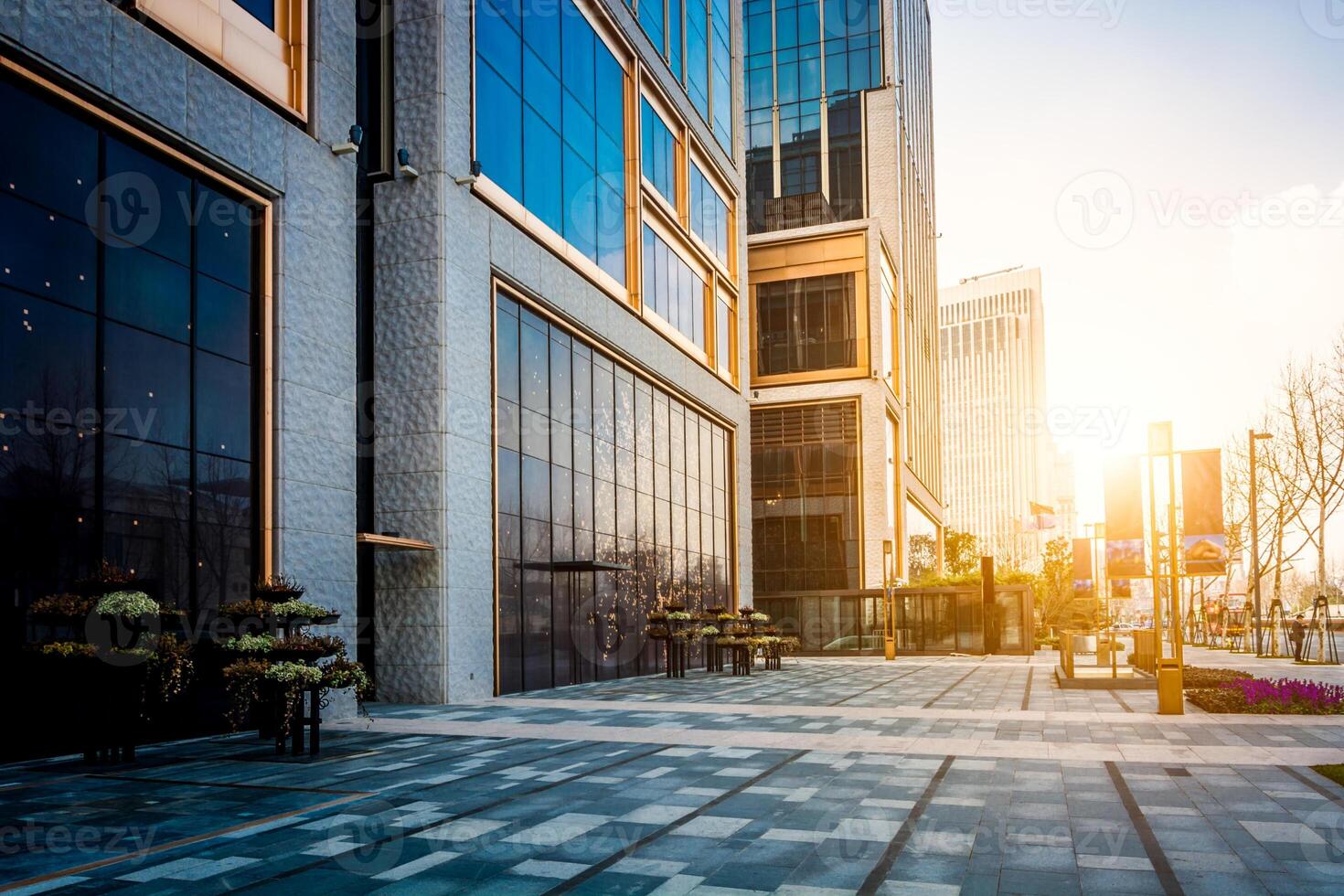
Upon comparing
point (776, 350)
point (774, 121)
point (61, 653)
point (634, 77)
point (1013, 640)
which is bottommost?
point (1013, 640)

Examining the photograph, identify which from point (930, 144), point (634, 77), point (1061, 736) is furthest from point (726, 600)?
point (930, 144)

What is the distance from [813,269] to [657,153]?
91.8ft

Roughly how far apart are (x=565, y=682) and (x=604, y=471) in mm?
6503

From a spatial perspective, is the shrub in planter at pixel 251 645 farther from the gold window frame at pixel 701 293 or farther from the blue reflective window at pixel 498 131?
the gold window frame at pixel 701 293

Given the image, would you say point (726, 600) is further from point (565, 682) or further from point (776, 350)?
point (776, 350)

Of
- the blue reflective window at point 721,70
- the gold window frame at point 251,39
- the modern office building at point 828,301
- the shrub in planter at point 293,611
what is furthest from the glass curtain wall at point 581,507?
the modern office building at point 828,301

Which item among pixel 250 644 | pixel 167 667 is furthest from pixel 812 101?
pixel 167 667

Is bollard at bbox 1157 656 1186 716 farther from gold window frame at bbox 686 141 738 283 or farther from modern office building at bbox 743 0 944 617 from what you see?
modern office building at bbox 743 0 944 617

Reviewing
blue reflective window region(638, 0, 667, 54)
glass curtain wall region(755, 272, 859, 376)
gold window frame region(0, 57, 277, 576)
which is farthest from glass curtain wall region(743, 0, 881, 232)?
gold window frame region(0, 57, 277, 576)

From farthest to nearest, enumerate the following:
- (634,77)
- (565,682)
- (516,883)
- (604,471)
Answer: (634,77) → (604,471) → (565,682) → (516,883)

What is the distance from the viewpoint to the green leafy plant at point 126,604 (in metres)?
13.3

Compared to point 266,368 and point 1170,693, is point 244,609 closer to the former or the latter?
point 266,368

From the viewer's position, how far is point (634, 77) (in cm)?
3441

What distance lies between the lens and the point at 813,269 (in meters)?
63.5
